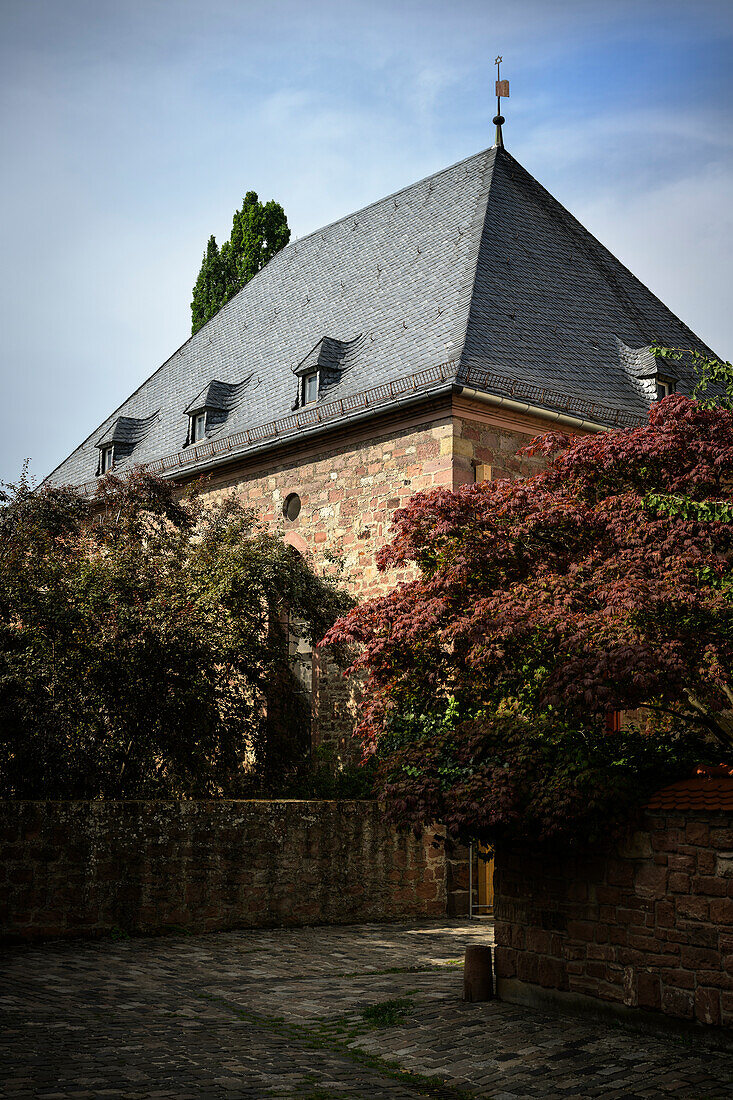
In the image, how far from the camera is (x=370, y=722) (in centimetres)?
1064

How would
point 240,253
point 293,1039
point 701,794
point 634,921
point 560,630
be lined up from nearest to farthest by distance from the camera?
point 701,794 < point 634,921 < point 293,1039 < point 560,630 < point 240,253

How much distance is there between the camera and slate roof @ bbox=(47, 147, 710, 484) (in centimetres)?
1538

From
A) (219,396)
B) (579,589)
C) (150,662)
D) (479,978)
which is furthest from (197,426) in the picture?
(479,978)

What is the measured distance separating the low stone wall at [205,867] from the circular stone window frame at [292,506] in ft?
17.8

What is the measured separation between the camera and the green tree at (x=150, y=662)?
11008mm

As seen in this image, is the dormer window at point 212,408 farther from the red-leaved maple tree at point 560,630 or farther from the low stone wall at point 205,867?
the red-leaved maple tree at point 560,630

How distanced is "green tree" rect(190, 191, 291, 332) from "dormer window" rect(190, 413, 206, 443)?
8.53 metres

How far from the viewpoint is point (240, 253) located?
92.1 feet

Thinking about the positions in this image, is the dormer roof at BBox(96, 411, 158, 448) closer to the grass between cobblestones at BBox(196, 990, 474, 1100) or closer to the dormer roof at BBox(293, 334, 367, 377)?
the dormer roof at BBox(293, 334, 367, 377)

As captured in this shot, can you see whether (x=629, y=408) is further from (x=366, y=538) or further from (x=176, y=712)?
(x=176, y=712)

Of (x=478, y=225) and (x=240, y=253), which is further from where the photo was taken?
(x=240, y=253)

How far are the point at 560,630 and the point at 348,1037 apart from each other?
3159 mm

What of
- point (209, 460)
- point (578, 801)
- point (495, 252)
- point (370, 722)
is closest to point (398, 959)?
point (370, 722)

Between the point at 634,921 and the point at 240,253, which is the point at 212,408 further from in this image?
the point at 634,921
